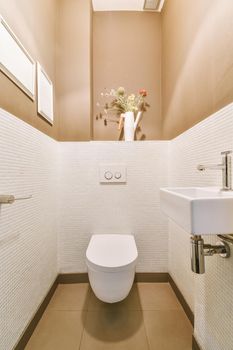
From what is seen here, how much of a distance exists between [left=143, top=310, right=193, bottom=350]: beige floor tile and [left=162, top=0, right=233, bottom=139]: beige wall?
125 centimetres

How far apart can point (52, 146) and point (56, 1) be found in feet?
4.27

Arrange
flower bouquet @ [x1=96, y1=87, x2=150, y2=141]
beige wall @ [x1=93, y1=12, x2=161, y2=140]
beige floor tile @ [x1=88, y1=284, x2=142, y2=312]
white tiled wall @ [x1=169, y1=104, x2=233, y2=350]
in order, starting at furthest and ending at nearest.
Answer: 1. beige wall @ [x1=93, y1=12, x2=161, y2=140]
2. flower bouquet @ [x1=96, y1=87, x2=150, y2=141]
3. beige floor tile @ [x1=88, y1=284, x2=142, y2=312]
4. white tiled wall @ [x1=169, y1=104, x2=233, y2=350]

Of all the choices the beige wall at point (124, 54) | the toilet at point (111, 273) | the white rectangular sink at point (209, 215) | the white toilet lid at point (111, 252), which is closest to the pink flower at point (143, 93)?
the beige wall at point (124, 54)

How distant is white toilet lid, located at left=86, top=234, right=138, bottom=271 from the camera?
3.64 feet

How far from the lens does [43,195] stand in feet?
4.46

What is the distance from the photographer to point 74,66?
5.71 feet

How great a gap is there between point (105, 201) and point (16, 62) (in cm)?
115

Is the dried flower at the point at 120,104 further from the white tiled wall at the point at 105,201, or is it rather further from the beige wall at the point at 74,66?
the white tiled wall at the point at 105,201

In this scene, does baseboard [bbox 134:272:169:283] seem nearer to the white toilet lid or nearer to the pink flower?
the white toilet lid

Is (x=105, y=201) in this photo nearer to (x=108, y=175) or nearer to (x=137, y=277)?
(x=108, y=175)

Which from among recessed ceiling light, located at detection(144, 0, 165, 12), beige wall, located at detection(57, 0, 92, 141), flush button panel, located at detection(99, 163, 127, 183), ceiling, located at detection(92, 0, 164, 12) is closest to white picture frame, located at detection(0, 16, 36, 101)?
beige wall, located at detection(57, 0, 92, 141)

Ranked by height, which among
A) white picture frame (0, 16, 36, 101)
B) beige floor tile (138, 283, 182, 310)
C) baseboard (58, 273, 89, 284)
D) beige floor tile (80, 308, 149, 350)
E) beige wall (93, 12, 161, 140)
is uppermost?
beige wall (93, 12, 161, 140)

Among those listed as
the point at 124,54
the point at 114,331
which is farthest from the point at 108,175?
the point at 124,54

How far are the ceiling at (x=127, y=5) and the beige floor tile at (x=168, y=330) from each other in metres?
2.61
